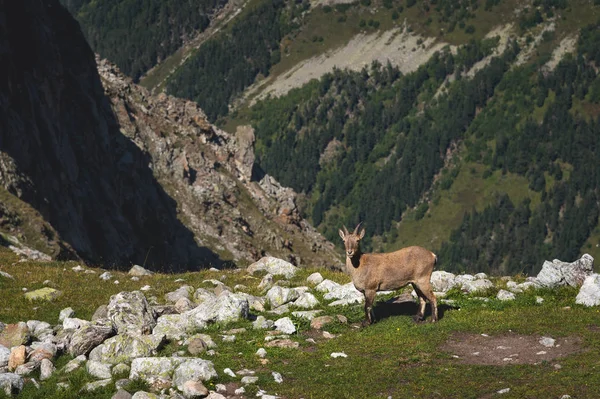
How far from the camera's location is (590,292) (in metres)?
29.4

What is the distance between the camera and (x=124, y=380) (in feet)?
73.5

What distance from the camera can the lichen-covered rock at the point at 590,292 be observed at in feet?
95.6

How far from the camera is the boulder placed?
32.2 m

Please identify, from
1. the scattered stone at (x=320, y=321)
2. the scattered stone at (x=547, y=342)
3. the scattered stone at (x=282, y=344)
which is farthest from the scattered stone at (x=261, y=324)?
the scattered stone at (x=547, y=342)

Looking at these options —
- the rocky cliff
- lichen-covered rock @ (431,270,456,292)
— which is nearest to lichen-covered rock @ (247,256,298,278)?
lichen-covered rock @ (431,270,456,292)

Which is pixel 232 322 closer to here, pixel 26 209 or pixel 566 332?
pixel 566 332

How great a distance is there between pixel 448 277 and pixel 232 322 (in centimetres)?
1025

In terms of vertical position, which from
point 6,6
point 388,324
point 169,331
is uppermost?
point 6,6

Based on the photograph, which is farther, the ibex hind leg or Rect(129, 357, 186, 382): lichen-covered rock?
the ibex hind leg

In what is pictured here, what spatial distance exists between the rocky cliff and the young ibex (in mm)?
29705

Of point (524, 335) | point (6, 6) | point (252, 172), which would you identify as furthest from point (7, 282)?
point (252, 172)

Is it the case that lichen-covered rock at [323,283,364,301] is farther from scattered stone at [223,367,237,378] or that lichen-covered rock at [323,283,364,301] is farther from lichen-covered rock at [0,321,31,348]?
lichen-covered rock at [0,321,31,348]

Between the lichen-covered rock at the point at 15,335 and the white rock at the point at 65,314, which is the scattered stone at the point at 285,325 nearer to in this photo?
the white rock at the point at 65,314

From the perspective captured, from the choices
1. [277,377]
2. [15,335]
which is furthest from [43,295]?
[277,377]
